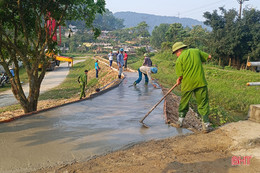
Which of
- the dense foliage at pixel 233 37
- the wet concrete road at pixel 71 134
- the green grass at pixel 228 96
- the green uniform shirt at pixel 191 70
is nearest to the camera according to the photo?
the wet concrete road at pixel 71 134

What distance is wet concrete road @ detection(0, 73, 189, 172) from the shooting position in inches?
150

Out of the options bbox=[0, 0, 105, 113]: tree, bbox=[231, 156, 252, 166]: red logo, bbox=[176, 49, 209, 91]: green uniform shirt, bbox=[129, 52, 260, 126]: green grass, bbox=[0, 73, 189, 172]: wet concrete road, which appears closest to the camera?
bbox=[231, 156, 252, 166]: red logo

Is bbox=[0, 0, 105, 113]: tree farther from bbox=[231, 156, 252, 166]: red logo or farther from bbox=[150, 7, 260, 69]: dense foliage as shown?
bbox=[150, 7, 260, 69]: dense foliage

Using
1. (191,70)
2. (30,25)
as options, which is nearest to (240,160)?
(191,70)

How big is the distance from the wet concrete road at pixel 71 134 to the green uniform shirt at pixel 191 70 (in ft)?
3.44

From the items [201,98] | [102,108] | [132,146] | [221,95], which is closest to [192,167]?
[132,146]

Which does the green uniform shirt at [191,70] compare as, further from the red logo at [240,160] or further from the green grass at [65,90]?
the green grass at [65,90]

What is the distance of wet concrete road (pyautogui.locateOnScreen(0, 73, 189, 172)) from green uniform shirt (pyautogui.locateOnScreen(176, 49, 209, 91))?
105 centimetres

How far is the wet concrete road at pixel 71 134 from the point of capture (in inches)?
150

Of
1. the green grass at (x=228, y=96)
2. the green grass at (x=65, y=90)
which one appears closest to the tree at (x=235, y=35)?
the green grass at (x=228, y=96)

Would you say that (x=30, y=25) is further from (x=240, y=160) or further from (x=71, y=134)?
(x=240, y=160)

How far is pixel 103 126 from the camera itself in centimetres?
542

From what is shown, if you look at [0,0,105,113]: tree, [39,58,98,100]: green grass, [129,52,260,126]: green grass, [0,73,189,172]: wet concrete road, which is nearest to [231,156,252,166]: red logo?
[0,73,189,172]: wet concrete road

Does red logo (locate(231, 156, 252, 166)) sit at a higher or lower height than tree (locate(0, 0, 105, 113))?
lower
